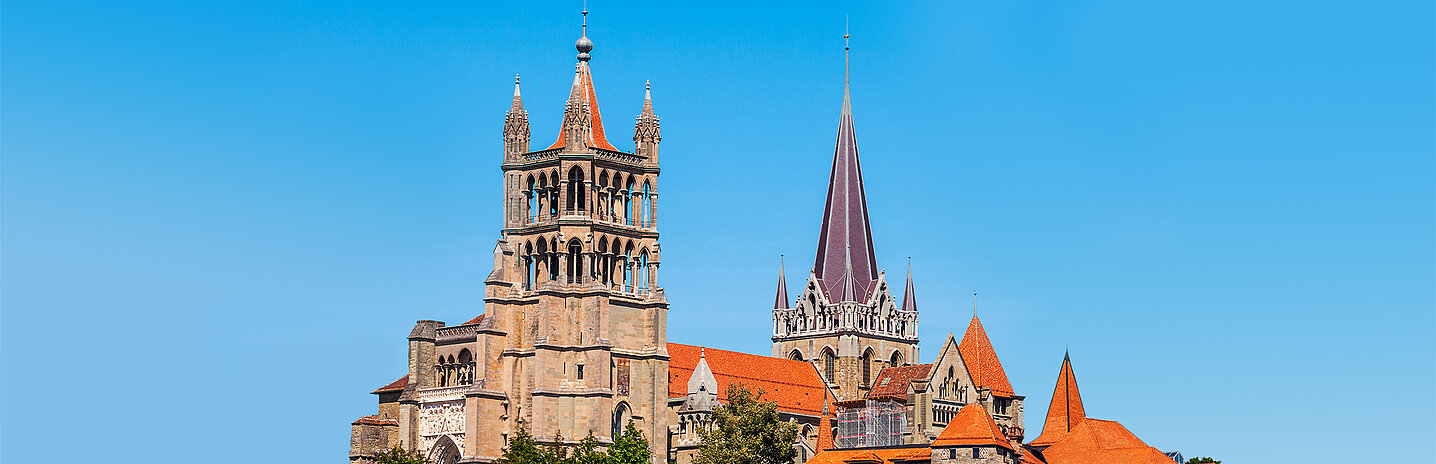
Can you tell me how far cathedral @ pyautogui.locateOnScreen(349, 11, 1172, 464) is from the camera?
121375 millimetres

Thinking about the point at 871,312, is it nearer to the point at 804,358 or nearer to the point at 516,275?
the point at 804,358

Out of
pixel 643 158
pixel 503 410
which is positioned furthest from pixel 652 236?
pixel 503 410

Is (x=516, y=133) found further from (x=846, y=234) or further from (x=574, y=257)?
(x=846, y=234)

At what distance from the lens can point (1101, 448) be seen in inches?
4715

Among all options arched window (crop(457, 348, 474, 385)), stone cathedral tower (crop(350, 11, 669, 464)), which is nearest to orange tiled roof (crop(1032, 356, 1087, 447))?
stone cathedral tower (crop(350, 11, 669, 464))

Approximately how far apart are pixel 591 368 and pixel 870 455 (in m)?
14.6

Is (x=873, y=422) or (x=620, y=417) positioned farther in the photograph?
(x=873, y=422)

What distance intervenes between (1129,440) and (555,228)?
29963mm

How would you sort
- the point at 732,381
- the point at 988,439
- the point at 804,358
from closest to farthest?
1. the point at 988,439
2. the point at 732,381
3. the point at 804,358

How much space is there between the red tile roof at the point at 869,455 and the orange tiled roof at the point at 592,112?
63.7 feet

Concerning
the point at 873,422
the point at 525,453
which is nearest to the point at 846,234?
the point at 873,422

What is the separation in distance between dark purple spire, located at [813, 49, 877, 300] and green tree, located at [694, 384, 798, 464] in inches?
1393

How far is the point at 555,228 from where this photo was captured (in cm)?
12544

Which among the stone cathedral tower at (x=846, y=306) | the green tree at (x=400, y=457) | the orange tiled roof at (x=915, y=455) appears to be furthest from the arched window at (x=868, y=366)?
the green tree at (x=400, y=457)
